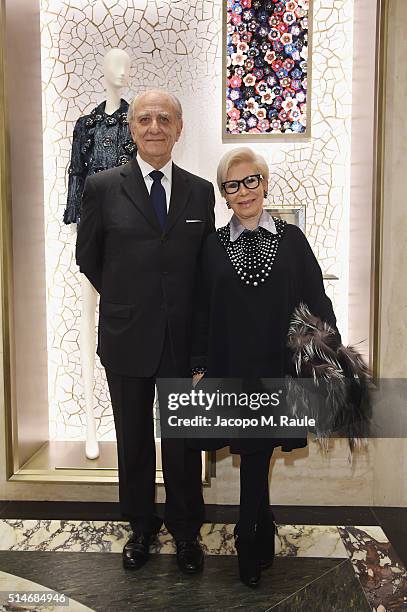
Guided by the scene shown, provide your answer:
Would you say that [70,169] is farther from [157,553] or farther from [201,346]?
[157,553]

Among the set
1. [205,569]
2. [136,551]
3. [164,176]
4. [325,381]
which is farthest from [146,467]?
[164,176]

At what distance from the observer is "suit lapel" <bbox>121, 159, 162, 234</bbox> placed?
2193mm

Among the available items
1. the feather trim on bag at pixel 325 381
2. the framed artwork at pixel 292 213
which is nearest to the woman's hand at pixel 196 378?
the feather trim on bag at pixel 325 381

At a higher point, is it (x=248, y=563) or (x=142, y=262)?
(x=142, y=262)

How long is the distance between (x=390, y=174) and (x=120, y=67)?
1338mm

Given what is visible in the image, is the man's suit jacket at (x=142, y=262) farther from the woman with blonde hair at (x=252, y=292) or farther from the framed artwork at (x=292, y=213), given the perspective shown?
the framed artwork at (x=292, y=213)

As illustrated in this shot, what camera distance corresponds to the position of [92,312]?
2.89 m

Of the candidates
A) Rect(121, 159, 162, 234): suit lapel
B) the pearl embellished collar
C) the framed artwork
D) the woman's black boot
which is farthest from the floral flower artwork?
the woman's black boot

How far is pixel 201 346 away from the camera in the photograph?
2.18 meters

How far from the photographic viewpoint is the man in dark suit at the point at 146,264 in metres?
2.19

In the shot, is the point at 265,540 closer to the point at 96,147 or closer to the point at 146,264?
the point at 146,264

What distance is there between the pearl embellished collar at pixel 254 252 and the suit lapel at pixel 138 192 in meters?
0.30

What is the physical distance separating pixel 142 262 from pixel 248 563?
45.9 inches

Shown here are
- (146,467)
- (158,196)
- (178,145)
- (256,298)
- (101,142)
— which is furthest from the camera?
(178,145)
